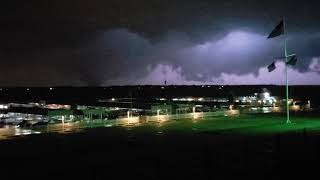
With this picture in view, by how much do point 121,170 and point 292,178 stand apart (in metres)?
8.29

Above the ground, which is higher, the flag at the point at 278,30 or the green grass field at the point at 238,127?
the flag at the point at 278,30

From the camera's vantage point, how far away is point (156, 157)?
1029 inches

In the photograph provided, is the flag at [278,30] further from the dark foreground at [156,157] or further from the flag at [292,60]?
the dark foreground at [156,157]

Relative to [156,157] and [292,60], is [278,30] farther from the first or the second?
[156,157]

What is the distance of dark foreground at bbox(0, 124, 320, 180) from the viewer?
20.9 metres

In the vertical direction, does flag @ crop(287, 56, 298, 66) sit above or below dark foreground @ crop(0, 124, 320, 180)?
above

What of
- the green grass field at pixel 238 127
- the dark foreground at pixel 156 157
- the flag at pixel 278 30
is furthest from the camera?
the flag at pixel 278 30

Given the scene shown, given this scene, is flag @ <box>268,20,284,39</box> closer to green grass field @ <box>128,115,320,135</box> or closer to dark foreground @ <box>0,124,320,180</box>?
green grass field @ <box>128,115,320,135</box>

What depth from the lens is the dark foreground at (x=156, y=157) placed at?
20938mm

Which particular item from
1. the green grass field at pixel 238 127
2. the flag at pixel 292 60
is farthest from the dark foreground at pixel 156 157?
the flag at pixel 292 60

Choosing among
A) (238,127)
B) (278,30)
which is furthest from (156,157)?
(278,30)

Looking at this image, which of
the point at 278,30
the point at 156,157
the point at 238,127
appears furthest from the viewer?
the point at 278,30

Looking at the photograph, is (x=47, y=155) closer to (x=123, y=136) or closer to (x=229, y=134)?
(x=123, y=136)

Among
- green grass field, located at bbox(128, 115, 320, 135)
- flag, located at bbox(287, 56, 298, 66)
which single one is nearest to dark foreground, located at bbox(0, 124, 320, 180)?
green grass field, located at bbox(128, 115, 320, 135)
